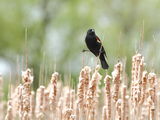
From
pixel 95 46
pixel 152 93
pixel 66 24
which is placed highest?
pixel 66 24

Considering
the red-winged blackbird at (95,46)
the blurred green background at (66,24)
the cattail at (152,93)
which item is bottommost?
the cattail at (152,93)

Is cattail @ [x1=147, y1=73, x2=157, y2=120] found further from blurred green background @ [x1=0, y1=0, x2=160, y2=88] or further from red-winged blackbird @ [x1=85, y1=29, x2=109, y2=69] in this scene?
blurred green background @ [x1=0, y1=0, x2=160, y2=88]

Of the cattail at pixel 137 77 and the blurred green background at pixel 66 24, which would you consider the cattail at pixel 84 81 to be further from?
the blurred green background at pixel 66 24

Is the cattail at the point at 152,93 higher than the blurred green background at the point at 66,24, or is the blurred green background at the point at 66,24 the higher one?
the blurred green background at the point at 66,24

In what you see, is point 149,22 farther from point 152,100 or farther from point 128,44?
point 152,100

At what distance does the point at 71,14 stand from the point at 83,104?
57.2 feet

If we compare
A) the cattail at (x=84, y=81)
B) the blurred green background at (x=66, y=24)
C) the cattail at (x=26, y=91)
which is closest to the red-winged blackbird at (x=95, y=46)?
the cattail at (x=84, y=81)

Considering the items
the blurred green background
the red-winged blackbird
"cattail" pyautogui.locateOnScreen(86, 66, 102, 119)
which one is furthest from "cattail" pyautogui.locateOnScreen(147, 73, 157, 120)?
the blurred green background

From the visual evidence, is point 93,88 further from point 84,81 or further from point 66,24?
point 66,24

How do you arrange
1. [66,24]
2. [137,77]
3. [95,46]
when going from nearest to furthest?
[137,77] → [95,46] → [66,24]

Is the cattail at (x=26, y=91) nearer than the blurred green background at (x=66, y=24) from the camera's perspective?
Yes

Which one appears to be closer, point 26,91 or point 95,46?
point 26,91

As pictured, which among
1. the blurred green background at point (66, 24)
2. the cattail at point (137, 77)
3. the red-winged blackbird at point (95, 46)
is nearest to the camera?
the cattail at point (137, 77)

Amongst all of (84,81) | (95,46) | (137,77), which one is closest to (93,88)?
(84,81)
